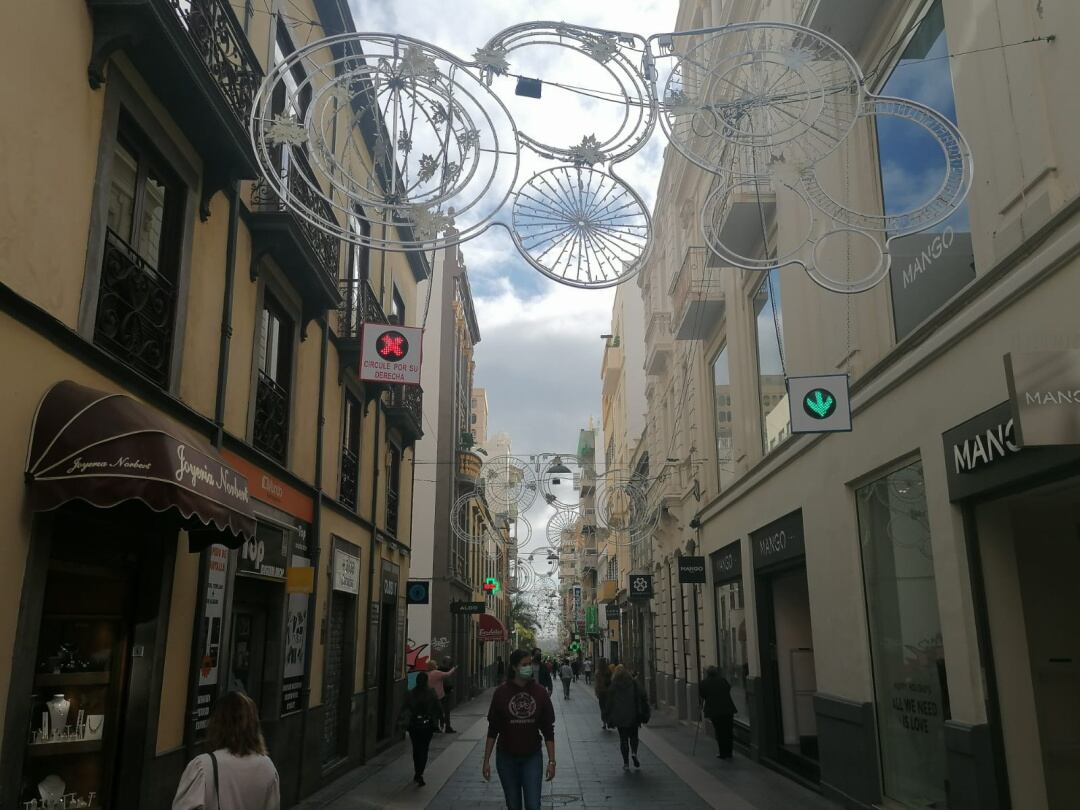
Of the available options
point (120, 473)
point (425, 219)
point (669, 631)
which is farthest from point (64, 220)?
point (669, 631)

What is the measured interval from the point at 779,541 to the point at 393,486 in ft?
29.7

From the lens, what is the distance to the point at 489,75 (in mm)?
6086

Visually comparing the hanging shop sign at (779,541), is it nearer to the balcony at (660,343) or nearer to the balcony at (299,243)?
the balcony at (299,243)

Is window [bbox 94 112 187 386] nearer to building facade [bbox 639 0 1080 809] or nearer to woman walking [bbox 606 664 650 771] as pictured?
building facade [bbox 639 0 1080 809]

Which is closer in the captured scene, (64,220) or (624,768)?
(64,220)

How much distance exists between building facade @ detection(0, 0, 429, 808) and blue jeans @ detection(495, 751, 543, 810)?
117 inches

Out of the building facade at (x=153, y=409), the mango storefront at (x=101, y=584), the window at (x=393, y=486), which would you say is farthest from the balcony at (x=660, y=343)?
the mango storefront at (x=101, y=584)

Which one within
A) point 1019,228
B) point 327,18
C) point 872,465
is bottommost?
point 872,465

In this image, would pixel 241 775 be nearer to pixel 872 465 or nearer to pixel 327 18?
pixel 872 465

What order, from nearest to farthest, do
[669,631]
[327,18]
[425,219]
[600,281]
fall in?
[425,219], [600,281], [327,18], [669,631]

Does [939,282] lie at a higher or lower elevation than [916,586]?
higher

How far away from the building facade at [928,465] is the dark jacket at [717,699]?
1.46ft

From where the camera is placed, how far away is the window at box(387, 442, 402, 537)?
19500 millimetres

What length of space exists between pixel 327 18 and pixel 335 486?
7.24 metres
